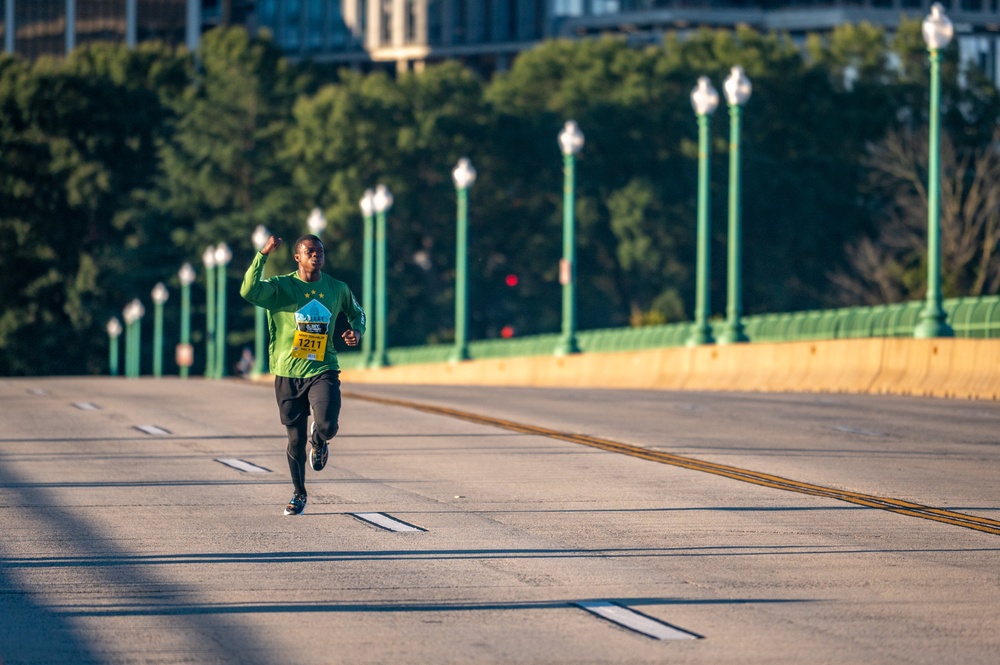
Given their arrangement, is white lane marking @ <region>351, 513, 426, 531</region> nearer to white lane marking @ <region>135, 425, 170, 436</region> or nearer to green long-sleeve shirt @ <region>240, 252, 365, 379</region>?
green long-sleeve shirt @ <region>240, 252, 365, 379</region>

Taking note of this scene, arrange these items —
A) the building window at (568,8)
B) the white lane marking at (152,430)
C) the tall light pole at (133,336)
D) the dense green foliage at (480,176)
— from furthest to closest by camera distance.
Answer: the building window at (568,8), the tall light pole at (133,336), the dense green foliage at (480,176), the white lane marking at (152,430)

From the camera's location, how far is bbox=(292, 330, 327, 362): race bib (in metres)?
13.8

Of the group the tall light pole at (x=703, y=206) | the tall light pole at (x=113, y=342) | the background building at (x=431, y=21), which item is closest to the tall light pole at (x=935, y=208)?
the tall light pole at (x=703, y=206)

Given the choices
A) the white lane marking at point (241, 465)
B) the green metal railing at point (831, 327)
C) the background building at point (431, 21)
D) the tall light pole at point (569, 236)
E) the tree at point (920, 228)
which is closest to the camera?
the white lane marking at point (241, 465)

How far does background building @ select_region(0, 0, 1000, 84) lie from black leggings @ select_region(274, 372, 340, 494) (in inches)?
4230

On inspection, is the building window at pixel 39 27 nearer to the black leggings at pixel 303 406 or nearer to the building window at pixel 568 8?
the building window at pixel 568 8

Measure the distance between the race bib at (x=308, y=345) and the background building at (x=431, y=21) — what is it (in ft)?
353

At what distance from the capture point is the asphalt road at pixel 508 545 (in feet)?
30.3

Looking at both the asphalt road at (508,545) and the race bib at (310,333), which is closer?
the asphalt road at (508,545)

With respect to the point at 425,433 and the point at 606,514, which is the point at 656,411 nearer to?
the point at 425,433

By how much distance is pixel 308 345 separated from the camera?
13.9 metres

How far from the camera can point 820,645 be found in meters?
9.08

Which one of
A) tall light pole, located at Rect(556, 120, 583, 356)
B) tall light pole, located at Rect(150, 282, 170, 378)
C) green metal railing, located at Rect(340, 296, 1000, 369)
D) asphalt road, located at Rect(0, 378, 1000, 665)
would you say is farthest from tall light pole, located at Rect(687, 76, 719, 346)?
tall light pole, located at Rect(150, 282, 170, 378)

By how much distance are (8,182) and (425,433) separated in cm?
8155
